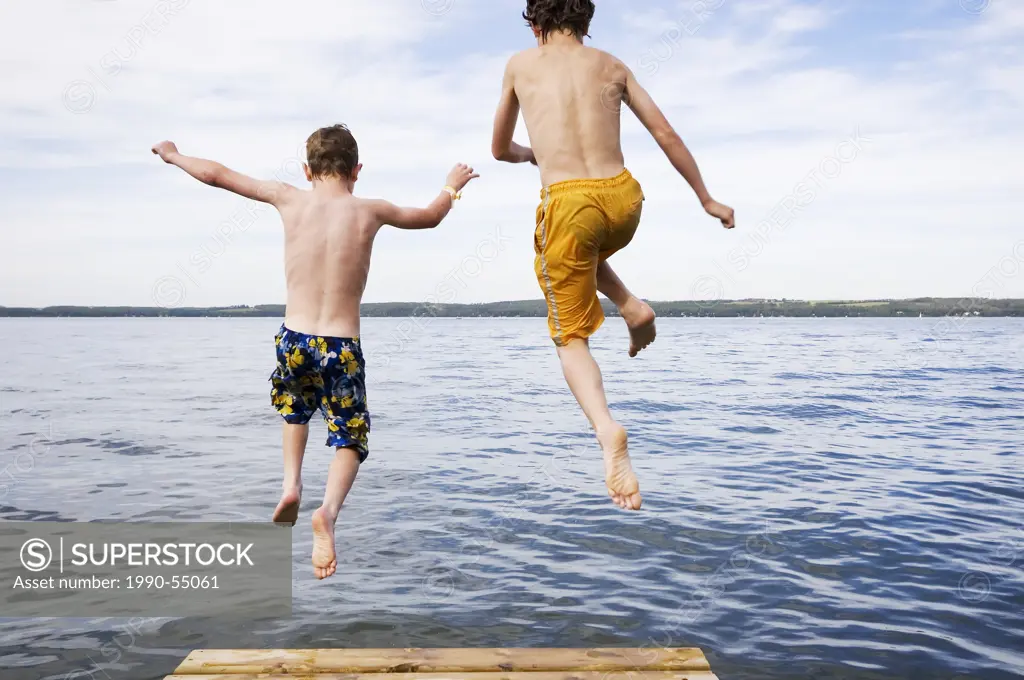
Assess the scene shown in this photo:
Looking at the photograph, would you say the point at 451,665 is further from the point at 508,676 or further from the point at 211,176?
the point at 211,176

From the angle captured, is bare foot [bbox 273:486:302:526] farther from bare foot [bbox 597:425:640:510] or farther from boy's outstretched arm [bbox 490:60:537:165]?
boy's outstretched arm [bbox 490:60:537:165]

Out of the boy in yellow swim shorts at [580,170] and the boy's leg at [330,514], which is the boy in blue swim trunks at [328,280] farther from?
the boy in yellow swim shorts at [580,170]

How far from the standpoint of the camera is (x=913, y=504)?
582 inches

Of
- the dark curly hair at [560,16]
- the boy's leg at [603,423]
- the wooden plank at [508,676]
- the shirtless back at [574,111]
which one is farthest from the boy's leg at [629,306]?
the wooden plank at [508,676]

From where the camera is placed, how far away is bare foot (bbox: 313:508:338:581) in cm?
→ 468

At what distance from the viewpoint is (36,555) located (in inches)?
507

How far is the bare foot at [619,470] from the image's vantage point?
4125 millimetres

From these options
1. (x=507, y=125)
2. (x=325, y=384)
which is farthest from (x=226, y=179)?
(x=507, y=125)

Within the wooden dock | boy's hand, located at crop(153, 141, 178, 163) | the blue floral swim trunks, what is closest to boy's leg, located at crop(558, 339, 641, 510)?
the blue floral swim trunks

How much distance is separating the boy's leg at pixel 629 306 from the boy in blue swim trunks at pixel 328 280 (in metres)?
0.91

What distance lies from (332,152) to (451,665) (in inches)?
131

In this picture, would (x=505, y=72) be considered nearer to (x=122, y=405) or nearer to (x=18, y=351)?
(x=122, y=405)

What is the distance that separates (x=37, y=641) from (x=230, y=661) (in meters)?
4.93

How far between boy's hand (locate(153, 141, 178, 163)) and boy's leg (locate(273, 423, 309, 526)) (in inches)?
60.4
